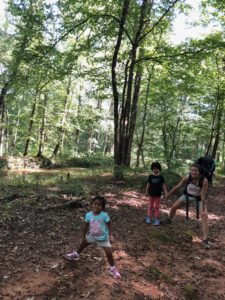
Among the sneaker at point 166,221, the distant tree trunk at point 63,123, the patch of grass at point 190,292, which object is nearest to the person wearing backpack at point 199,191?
the sneaker at point 166,221

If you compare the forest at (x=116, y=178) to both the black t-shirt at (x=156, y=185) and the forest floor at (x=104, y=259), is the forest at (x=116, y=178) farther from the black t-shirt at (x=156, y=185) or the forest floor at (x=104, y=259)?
the black t-shirt at (x=156, y=185)

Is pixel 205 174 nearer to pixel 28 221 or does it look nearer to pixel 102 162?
pixel 28 221

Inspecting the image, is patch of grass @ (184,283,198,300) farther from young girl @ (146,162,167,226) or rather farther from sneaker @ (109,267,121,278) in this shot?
young girl @ (146,162,167,226)

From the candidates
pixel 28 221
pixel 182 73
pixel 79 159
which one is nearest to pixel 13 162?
pixel 79 159

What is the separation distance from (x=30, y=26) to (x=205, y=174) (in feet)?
26.9

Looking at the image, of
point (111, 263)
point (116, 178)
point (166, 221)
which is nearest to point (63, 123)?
point (116, 178)

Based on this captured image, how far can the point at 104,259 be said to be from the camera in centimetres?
498

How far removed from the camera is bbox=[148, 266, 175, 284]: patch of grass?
15.4ft

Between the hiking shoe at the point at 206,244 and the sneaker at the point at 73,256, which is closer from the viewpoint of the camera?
the sneaker at the point at 73,256

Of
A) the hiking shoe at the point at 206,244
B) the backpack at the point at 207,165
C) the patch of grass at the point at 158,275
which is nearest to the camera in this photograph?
the patch of grass at the point at 158,275

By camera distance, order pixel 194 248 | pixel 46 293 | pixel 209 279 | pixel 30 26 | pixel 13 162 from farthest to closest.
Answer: pixel 13 162, pixel 30 26, pixel 194 248, pixel 209 279, pixel 46 293

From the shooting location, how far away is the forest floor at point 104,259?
4.06 metres

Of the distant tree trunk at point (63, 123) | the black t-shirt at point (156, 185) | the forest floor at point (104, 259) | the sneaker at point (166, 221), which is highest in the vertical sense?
the distant tree trunk at point (63, 123)

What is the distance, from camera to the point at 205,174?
6469mm
